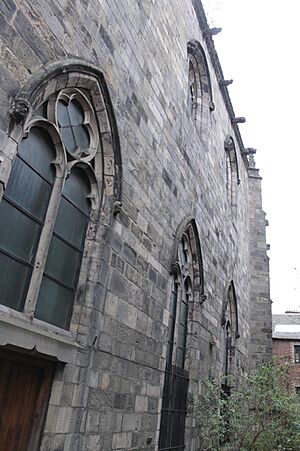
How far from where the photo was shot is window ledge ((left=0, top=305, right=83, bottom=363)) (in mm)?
3230

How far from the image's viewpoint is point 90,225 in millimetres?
4707

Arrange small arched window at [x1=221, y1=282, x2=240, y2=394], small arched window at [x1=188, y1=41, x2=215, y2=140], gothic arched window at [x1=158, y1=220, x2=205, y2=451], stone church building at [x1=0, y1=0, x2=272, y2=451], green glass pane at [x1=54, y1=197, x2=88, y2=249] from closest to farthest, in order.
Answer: stone church building at [x1=0, y1=0, x2=272, y2=451], green glass pane at [x1=54, y1=197, x2=88, y2=249], gothic arched window at [x1=158, y1=220, x2=205, y2=451], small arched window at [x1=188, y1=41, x2=215, y2=140], small arched window at [x1=221, y1=282, x2=240, y2=394]

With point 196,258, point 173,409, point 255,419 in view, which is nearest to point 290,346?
point 255,419

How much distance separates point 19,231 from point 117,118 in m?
2.17

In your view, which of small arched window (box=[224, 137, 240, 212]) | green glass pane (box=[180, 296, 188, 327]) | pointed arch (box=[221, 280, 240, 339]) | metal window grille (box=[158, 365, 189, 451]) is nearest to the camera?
metal window grille (box=[158, 365, 189, 451])

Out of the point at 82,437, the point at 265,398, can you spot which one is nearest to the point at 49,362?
the point at 82,437

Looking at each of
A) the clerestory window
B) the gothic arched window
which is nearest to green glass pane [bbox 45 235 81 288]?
the gothic arched window

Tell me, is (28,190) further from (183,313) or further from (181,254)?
(183,313)

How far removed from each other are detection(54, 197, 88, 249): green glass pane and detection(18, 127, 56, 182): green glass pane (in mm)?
361

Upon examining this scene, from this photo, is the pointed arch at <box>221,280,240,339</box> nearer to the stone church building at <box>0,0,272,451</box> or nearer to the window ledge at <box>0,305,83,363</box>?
the stone church building at <box>0,0,272,451</box>

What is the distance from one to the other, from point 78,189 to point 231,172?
406 inches

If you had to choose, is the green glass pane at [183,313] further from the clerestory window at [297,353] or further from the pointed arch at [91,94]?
the clerestory window at [297,353]

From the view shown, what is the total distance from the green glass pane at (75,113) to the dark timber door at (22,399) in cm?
250

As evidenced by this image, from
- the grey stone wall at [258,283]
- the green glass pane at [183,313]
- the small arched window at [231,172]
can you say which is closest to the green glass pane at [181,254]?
the green glass pane at [183,313]
